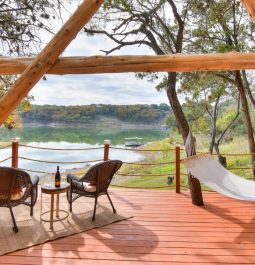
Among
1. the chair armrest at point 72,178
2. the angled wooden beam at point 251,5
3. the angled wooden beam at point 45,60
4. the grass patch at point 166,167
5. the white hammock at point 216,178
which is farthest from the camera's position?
the grass patch at point 166,167

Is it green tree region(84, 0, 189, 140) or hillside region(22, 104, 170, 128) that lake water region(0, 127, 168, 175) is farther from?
green tree region(84, 0, 189, 140)

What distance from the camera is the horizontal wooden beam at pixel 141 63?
267 centimetres

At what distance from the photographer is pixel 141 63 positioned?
267 centimetres

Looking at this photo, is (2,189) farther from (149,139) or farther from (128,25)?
(149,139)

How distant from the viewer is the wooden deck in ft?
8.22

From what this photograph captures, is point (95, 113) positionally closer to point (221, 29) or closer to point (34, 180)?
point (221, 29)

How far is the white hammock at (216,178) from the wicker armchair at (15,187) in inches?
73.6

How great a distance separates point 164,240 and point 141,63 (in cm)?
177

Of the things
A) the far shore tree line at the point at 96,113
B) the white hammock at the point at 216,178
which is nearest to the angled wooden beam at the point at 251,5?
the white hammock at the point at 216,178

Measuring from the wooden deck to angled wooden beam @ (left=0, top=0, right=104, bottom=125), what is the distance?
1.38 m

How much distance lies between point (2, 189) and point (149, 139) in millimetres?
16654

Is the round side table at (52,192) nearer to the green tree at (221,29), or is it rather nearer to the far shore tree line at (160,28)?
the far shore tree line at (160,28)

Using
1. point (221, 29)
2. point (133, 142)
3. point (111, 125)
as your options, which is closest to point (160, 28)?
point (221, 29)

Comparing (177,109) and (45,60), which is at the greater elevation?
Answer: (45,60)
